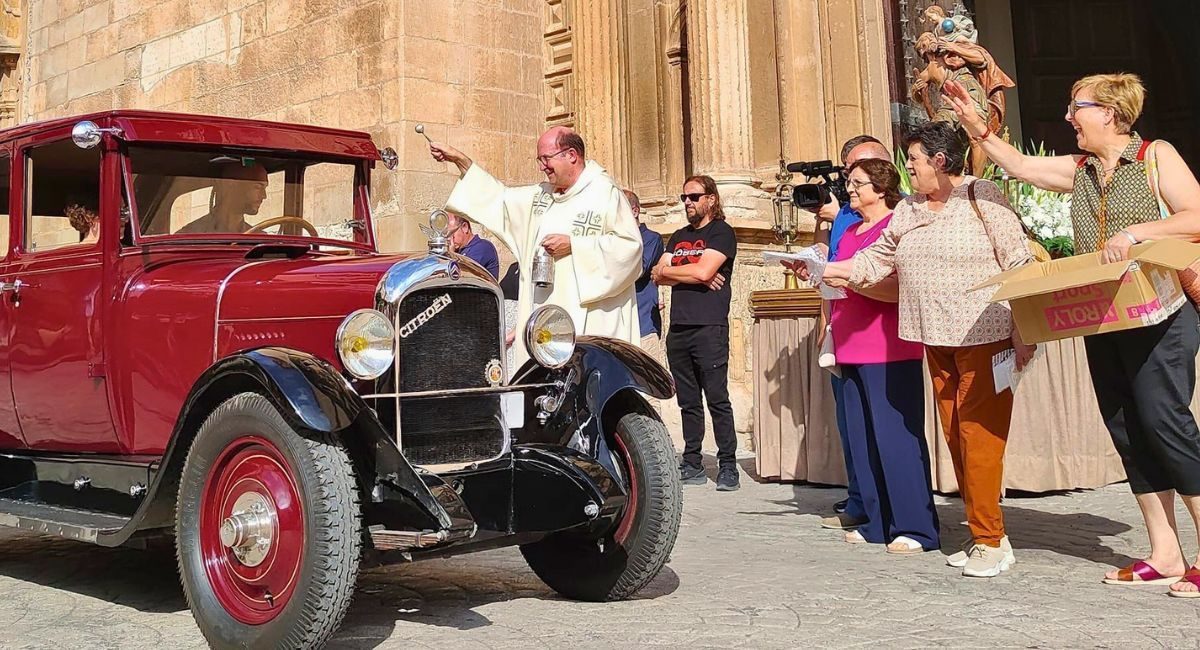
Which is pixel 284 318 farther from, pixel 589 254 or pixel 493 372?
pixel 589 254

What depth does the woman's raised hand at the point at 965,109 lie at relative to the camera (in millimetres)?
4512


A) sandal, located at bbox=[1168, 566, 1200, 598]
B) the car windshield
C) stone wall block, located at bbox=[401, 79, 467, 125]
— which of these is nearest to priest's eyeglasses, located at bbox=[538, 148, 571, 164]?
the car windshield

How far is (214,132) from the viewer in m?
4.99

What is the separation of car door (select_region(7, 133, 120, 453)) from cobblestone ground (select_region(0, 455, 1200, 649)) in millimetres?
661

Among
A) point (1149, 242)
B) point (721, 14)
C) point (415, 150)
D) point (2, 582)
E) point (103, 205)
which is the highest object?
point (721, 14)

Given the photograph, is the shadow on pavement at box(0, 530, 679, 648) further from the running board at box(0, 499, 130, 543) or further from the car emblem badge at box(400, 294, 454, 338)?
the car emblem badge at box(400, 294, 454, 338)

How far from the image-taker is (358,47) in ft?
35.8

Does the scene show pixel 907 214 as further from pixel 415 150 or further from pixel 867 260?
pixel 415 150

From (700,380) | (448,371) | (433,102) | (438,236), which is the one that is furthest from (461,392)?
(433,102)

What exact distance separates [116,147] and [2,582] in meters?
1.86

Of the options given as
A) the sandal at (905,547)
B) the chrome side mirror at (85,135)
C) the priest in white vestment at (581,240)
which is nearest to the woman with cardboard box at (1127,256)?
the sandal at (905,547)

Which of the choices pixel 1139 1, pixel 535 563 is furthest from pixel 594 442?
pixel 1139 1

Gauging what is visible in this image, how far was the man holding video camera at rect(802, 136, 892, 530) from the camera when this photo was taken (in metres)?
5.81

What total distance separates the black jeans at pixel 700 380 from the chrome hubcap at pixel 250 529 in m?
3.92
